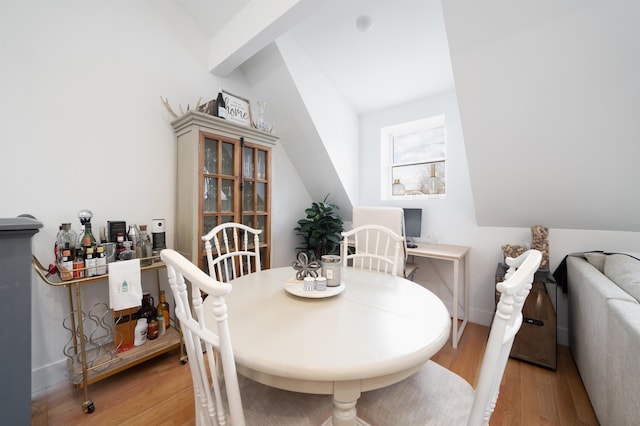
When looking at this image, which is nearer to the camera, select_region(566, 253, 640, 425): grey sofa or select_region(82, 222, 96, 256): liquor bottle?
select_region(566, 253, 640, 425): grey sofa

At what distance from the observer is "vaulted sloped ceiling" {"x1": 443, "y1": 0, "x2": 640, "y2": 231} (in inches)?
49.3

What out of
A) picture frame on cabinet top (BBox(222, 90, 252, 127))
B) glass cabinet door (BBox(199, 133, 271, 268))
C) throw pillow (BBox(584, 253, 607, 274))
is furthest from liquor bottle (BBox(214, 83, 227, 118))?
throw pillow (BBox(584, 253, 607, 274))

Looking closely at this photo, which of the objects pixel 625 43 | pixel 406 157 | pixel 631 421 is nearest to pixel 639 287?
pixel 631 421

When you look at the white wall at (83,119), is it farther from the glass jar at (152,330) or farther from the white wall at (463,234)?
the white wall at (463,234)

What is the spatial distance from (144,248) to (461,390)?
192 centimetres

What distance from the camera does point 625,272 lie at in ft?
4.56

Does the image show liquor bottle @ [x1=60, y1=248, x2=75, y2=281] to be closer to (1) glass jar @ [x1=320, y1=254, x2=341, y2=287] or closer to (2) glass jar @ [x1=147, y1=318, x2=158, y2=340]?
(2) glass jar @ [x1=147, y1=318, x2=158, y2=340]

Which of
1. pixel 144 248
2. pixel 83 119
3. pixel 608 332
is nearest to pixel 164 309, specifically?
pixel 144 248

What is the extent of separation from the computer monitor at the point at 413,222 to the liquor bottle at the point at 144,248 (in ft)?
7.49

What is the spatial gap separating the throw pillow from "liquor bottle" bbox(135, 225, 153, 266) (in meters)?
3.11

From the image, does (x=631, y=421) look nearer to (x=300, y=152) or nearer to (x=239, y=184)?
(x=239, y=184)

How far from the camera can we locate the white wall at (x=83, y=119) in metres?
1.41

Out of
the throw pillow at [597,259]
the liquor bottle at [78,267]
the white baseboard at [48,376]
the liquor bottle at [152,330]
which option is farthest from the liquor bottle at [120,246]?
the throw pillow at [597,259]

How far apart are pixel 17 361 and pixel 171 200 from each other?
1390mm
